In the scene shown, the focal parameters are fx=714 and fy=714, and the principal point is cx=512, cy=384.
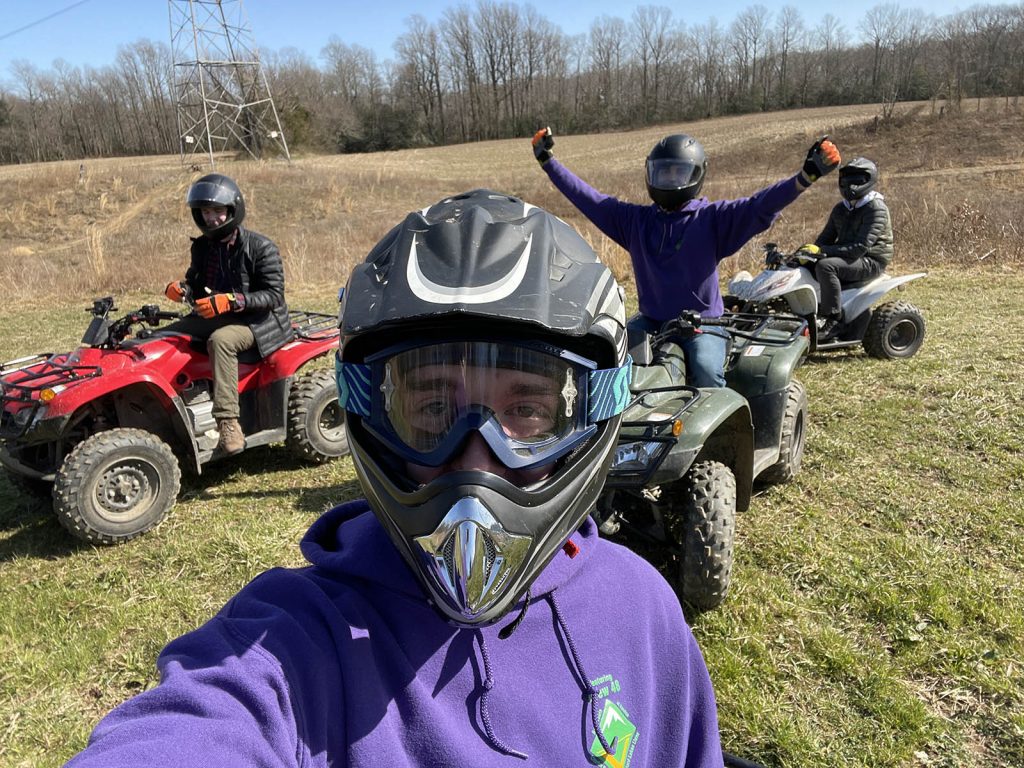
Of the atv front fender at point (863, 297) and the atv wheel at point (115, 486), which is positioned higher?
the atv front fender at point (863, 297)

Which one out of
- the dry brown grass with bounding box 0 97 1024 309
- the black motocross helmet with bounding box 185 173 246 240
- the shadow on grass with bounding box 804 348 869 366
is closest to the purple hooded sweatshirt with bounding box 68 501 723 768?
the black motocross helmet with bounding box 185 173 246 240

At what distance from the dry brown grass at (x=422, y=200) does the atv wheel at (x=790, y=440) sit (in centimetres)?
766

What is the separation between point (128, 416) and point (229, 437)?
0.60 m

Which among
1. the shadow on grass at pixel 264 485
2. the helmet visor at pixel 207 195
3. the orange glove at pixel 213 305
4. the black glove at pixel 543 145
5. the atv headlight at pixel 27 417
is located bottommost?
the shadow on grass at pixel 264 485

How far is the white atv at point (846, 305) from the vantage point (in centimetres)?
664

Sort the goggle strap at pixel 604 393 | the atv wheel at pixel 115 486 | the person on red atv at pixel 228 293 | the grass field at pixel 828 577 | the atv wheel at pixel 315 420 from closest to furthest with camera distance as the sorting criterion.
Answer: the goggle strap at pixel 604 393, the grass field at pixel 828 577, the atv wheel at pixel 115 486, the person on red atv at pixel 228 293, the atv wheel at pixel 315 420

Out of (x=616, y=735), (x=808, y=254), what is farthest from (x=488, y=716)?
(x=808, y=254)

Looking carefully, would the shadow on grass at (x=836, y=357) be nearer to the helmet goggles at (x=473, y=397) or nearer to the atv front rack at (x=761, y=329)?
the atv front rack at (x=761, y=329)

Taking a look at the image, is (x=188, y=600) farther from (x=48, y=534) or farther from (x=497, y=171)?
(x=497, y=171)

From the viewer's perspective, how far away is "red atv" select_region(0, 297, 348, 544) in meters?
3.82

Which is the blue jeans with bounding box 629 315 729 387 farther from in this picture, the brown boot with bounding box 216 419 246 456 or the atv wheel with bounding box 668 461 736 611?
the brown boot with bounding box 216 419 246 456

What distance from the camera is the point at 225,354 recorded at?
14.5 feet

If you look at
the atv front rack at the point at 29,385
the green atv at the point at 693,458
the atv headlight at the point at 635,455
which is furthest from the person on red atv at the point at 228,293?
the atv headlight at the point at 635,455

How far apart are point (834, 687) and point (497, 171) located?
39688 millimetres
